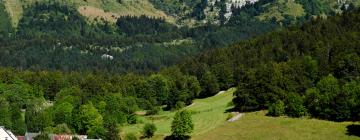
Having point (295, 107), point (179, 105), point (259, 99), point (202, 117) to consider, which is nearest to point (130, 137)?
point (202, 117)

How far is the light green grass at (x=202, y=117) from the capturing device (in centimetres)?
14726

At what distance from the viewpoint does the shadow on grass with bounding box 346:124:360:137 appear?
120m

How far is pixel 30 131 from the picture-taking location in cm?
14800

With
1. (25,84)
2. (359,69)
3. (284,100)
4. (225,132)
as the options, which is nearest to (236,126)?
(225,132)

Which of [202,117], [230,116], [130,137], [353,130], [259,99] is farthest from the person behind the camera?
[202,117]

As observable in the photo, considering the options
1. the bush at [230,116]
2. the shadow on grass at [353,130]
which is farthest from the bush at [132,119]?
the shadow on grass at [353,130]

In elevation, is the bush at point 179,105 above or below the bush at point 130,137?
below

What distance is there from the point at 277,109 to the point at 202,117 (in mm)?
26797

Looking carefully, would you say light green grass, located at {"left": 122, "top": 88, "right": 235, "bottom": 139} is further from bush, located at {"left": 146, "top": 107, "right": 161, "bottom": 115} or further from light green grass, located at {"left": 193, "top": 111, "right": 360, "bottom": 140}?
light green grass, located at {"left": 193, "top": 111, "right": 360, "bottom": 140}

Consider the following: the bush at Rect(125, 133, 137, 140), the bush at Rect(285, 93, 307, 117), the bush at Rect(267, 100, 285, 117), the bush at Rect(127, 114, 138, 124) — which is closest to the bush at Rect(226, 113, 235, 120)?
the bush at Rect(267, 100, 285, 117)

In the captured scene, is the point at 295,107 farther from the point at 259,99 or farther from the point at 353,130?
the point at 353,130

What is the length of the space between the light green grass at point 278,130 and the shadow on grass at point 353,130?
94cm

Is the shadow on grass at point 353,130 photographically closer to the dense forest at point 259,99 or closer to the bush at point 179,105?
the dense forest at point 259,99

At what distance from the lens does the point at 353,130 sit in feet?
403
